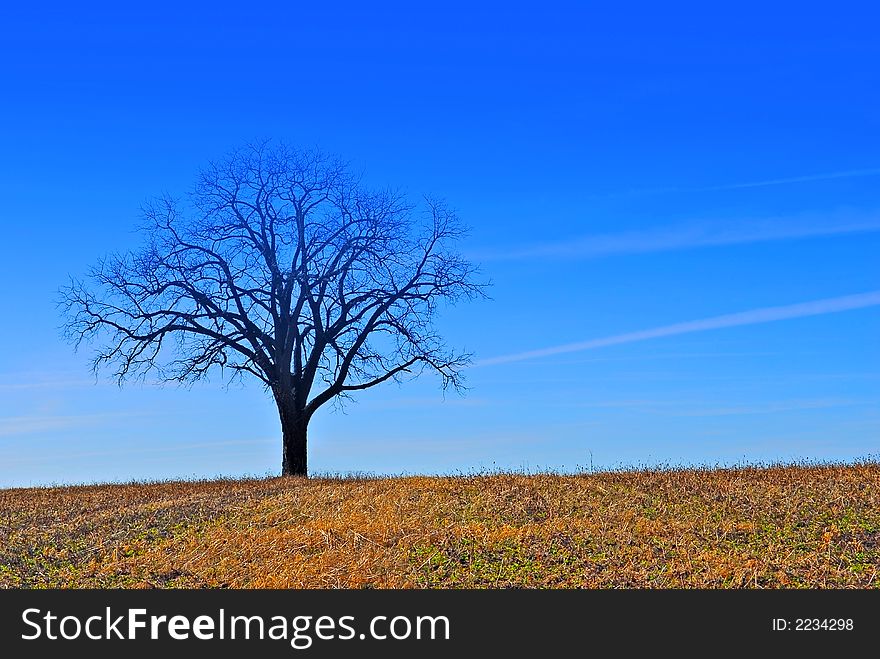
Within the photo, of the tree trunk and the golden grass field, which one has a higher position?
the tree trunk

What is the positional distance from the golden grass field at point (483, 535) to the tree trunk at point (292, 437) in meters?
6.55

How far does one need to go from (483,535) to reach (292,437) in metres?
13.2

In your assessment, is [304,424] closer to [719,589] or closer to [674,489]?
[674,489]

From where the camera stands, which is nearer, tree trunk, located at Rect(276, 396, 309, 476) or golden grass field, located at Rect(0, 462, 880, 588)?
golden grass field, located at Rect(0, 462, 880, 588)

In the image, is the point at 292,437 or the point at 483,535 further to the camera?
the point at 292,437

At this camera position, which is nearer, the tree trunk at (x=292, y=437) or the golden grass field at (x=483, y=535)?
the golden grass field at (x=483, y=535)

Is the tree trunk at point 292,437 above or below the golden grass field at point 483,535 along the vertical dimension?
above

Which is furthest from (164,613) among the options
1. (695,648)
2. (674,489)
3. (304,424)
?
(304,424)

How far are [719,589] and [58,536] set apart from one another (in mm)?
11415

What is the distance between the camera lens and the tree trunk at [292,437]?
26.3 metres

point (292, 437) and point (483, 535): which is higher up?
point (292, 437)

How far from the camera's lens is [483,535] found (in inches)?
555

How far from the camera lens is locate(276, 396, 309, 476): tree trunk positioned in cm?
2627

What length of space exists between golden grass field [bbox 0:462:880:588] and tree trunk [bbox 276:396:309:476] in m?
6.55
